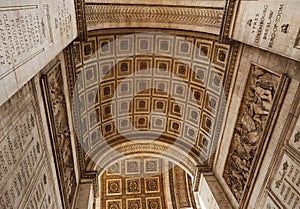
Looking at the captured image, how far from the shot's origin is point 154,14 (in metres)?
8.13

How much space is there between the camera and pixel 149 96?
9953mm

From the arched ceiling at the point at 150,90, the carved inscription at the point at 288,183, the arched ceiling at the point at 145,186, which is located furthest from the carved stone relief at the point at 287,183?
the arched ceiling at the point at 145,186

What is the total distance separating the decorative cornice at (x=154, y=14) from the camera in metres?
7.29

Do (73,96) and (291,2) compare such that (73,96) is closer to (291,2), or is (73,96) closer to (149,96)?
(149,96)

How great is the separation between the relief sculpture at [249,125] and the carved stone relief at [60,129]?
4352 millimetres

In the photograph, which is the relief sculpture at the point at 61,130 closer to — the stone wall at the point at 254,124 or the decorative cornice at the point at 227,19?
the decorative cornice at the point at 227,19

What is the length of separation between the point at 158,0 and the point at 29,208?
6.20 m

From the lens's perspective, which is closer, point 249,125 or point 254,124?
point 254,124

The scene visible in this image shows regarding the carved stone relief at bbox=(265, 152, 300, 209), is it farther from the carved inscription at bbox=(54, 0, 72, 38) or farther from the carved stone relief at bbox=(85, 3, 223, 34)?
the carved inscription at bbox=(54, 0, 72, 38)

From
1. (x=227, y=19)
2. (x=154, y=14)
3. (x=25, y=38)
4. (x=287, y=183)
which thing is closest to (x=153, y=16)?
(x=154, y=14)

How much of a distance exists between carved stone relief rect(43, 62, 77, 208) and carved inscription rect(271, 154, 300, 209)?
4537 mm

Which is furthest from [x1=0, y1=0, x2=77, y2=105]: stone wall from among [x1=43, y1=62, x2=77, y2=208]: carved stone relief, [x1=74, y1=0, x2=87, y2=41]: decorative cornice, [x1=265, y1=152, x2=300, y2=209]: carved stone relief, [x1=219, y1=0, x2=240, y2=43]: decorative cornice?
[x1=265, y1=152, x2=300, y2=209]: carved stone relief

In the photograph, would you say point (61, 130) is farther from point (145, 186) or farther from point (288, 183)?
point (145, 186)

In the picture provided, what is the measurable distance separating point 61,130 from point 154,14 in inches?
168
